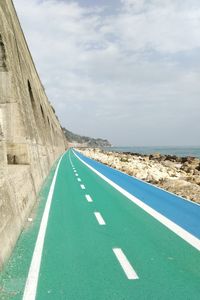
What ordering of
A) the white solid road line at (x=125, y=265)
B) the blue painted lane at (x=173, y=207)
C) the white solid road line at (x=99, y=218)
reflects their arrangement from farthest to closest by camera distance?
the white solid road line at (x=99, y=218) → the blue painted lane at (x=173, y=207) → the white solid road line at (x=125, y=265)

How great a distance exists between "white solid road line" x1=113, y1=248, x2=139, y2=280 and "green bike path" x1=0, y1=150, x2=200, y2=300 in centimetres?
6

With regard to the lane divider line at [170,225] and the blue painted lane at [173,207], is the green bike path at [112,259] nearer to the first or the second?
the lane divider line at [170,225]

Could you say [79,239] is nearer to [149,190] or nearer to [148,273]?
[148,273]

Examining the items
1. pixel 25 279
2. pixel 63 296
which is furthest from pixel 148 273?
pixel 25 279

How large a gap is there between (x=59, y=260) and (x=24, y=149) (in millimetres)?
9771

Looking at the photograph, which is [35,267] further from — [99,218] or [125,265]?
[99,218]

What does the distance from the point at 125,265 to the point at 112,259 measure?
43 centimetres

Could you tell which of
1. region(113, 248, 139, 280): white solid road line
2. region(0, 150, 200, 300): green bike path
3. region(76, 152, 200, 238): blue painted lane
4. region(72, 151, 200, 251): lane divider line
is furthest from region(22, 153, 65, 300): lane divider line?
region(76, 152, 200, 238): blue painted lane

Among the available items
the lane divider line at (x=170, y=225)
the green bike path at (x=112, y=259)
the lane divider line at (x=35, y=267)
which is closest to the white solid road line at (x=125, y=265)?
the green bike path at (x=112, y=259)

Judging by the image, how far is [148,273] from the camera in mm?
6211

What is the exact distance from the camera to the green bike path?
547 cm

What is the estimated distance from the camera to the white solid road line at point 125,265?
20.0 feet

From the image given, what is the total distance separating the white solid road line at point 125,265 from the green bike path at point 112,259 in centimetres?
6

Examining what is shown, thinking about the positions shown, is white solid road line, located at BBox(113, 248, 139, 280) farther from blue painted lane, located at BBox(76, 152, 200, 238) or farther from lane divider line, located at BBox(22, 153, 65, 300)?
blue painted lane, located at BBox(76, 152, 200, 238)
